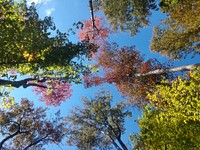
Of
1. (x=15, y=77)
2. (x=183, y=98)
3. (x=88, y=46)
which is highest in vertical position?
(x=88, y=46)

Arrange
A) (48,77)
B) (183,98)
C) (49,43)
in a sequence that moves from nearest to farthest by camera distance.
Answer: (183,98)
(49,43)
(48,77)

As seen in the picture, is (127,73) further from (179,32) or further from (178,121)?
(178,121)

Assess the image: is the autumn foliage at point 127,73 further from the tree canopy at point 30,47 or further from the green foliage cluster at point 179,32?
the tree canopy at point 30,47

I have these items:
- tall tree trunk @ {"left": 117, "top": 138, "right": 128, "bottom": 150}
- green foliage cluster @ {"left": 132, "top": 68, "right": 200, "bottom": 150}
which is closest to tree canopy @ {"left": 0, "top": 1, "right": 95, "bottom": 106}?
green foliage cluster @ {"left": 132, "top": 68, "right": 200, "bottom": 150}

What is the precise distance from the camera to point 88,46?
669 inches

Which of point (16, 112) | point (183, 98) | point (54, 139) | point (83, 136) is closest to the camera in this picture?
point (183, 98)

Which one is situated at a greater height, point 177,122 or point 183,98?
point 183,98

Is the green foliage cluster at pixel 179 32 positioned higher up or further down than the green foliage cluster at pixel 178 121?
higher up

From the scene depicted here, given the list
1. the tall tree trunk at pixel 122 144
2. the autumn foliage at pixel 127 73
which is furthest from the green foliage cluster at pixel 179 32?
the tall tree trunk at pixel 122 144

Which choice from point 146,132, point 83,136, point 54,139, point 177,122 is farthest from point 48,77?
point 83,136

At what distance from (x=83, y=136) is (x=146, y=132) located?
1668 cm

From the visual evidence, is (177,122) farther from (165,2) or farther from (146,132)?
(165,2)

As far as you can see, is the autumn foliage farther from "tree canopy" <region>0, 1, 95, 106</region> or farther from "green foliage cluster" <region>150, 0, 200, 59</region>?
"tree canopy" <region>0, 1, 95, 106</region>

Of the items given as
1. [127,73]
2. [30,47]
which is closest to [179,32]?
[127,73]
